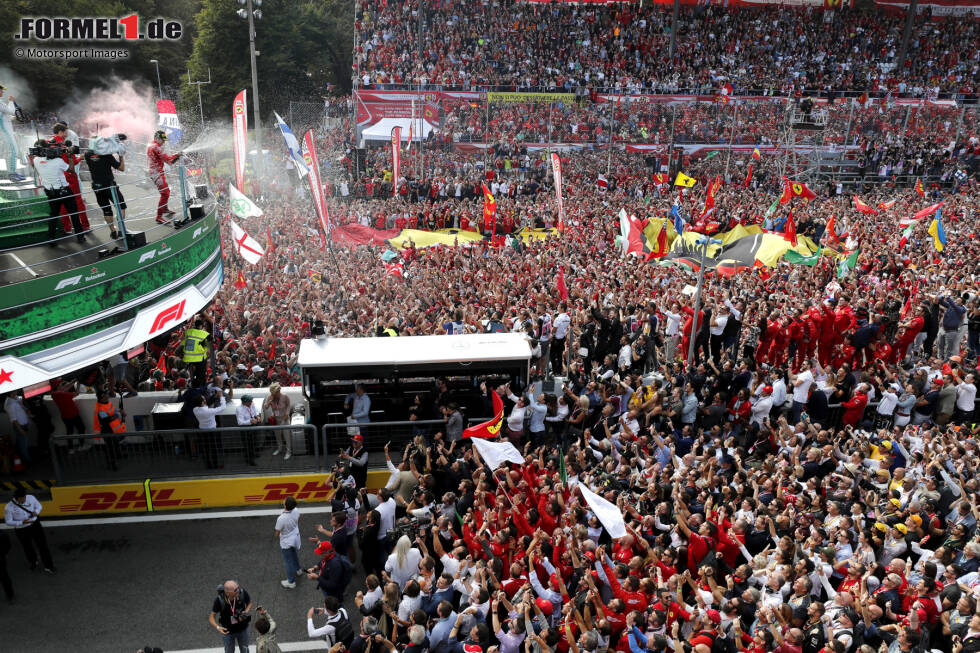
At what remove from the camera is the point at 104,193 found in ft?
35.8

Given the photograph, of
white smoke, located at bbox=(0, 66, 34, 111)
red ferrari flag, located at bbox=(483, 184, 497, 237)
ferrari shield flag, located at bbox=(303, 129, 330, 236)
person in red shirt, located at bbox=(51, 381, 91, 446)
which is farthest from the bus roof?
white smoke, located at bbox=(0, 66, 34, 111)

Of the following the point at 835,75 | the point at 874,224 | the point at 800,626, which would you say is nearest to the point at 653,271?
the point at 874,224

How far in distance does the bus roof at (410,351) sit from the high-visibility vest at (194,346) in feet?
6.63

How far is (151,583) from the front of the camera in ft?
31.7

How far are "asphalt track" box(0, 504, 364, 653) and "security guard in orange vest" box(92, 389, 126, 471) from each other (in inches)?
37.0

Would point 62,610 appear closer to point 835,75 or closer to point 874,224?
point 874,224

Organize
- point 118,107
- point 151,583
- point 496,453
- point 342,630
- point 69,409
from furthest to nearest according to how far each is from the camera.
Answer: point 118,107 → point 69,409 → point 151,583 → point 496,453 → point 342,630

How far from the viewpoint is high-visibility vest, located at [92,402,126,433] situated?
1077 cm

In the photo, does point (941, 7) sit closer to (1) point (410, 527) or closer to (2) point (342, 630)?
(1) point (410, 527)

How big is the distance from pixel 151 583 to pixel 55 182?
18.0 ft

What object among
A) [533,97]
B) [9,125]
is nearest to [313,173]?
[9,125]

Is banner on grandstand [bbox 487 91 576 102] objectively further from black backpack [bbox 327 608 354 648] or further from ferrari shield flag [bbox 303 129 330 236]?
black backpack [bbox 327 608 354 648]

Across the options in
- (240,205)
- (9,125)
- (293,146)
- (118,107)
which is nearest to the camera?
(9,125)

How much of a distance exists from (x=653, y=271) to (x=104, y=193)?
13070 mm
